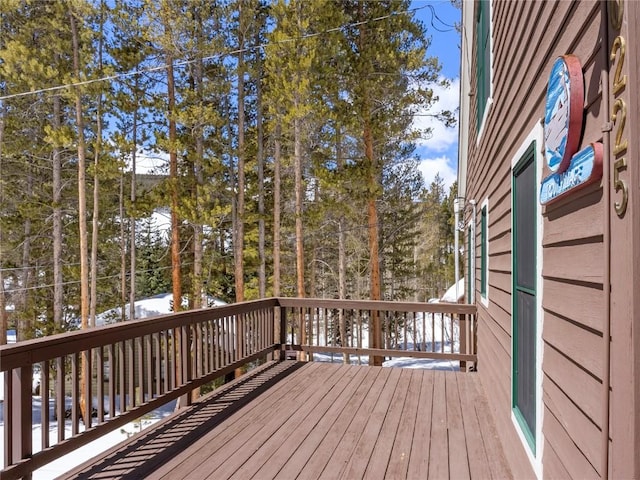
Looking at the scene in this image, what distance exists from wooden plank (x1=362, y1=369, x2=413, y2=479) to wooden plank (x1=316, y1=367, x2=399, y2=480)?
0.14 meters

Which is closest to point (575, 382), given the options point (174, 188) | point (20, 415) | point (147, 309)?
point (20, 415)

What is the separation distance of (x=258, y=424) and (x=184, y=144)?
10347 millimetres

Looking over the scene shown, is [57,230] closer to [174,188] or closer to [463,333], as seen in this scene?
[174,188]

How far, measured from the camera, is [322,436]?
3098 mm

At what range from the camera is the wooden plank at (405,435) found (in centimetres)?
257

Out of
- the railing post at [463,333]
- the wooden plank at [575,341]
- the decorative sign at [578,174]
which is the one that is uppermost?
the decorative sign at [578,174]

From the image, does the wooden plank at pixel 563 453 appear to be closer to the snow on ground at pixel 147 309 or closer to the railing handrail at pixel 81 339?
the railing handrail at pixel 81 339

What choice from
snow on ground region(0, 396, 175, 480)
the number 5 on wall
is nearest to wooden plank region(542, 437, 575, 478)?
the number 5 on wall

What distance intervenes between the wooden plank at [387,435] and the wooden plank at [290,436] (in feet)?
1.62

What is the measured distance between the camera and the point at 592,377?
3.84 ft

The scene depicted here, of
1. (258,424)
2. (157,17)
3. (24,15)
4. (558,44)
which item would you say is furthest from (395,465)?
(24,15)

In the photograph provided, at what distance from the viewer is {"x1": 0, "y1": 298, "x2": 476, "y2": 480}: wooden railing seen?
219 cm

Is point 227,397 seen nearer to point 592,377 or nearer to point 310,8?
point 592,377

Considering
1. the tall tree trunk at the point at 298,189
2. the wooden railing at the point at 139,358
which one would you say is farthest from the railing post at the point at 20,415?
the tall tree trunk at the point at 298,189
